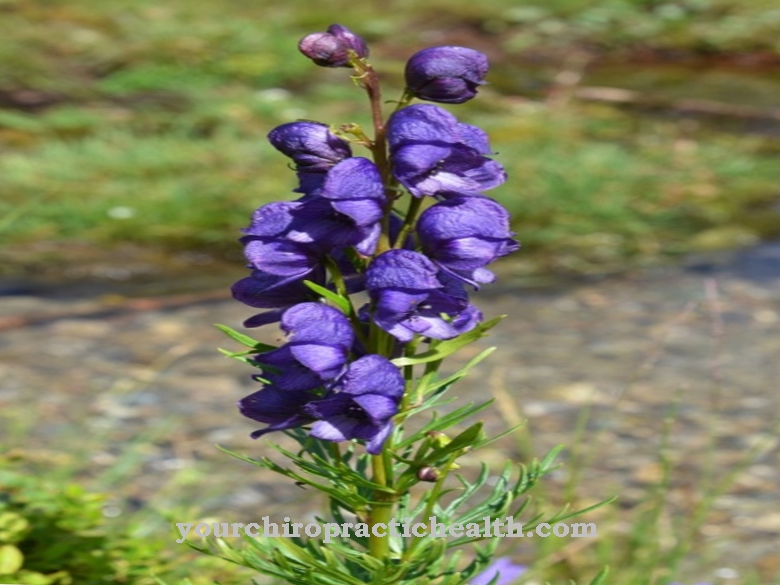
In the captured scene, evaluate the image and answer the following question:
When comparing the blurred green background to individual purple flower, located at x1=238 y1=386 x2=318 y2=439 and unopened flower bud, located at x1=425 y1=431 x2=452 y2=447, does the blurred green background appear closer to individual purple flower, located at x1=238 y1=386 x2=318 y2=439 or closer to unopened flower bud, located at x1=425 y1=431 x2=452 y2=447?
individual purple flower, located at x1=238 y1=386 x2=318 y2=439

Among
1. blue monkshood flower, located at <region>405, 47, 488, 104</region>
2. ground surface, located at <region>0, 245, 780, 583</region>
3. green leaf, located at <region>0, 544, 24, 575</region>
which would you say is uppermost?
blue monkshood flower, located at <region>405, 47, 488, 104</region>

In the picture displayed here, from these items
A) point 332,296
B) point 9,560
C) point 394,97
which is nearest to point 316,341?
point 332,296

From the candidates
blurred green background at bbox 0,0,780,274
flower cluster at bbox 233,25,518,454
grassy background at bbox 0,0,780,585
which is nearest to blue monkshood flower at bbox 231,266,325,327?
flower cluster at bbox 233,25,518,454

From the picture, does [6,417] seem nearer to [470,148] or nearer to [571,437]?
[571,437]

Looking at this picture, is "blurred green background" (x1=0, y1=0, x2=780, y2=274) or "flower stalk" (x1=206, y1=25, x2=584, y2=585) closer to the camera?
"flower stalk" (x1=206, y1=25, x2=584, y2=585)

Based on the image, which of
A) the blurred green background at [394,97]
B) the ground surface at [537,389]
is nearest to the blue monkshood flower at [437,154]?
the ground surface at [537,389]
